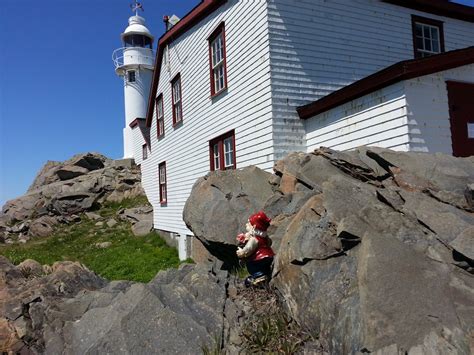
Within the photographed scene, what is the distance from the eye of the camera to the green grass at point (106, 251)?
44.0ft

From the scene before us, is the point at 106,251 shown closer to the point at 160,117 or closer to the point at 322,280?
the point at 160,117

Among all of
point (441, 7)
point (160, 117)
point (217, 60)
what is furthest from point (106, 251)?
point (441, 7)

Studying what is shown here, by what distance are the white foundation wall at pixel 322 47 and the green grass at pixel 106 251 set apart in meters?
6.48

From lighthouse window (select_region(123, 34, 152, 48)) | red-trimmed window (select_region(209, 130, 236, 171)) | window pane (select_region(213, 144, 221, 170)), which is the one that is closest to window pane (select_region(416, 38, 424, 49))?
red-trimmed window (select_region(209, 130, 236, 171))

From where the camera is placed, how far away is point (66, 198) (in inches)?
1024

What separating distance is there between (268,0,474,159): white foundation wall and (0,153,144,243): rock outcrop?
18.3m

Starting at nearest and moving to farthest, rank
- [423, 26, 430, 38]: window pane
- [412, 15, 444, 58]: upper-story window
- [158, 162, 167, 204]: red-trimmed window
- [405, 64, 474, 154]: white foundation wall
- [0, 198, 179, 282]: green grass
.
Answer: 1. [405, 64, 474, 154]: white foundation wall
2. [412, 15, 444, 58]: upper-story window
3. [423, 26, 430, 38]: window pane
4. [0, 198, 179, 282]: green grass
5. [158, 162, 167, 204]: red-trimmed window

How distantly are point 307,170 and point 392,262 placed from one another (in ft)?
10.5

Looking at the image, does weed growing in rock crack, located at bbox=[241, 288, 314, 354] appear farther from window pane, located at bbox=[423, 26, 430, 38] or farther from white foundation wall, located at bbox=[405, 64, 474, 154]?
window pane, located at bbox=[423, 26, 430, 38]

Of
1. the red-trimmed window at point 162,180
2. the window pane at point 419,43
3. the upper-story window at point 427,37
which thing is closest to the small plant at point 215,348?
the upper-story window at point 427,37

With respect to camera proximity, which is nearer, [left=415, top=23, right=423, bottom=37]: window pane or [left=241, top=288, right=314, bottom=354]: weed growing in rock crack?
[left=241, top=288, right=314, bottom=354]: weed growing in rock crack

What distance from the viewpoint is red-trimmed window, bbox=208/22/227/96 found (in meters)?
12.2

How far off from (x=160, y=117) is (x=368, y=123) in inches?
515

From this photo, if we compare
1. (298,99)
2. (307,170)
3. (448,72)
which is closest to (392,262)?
(307,170)
